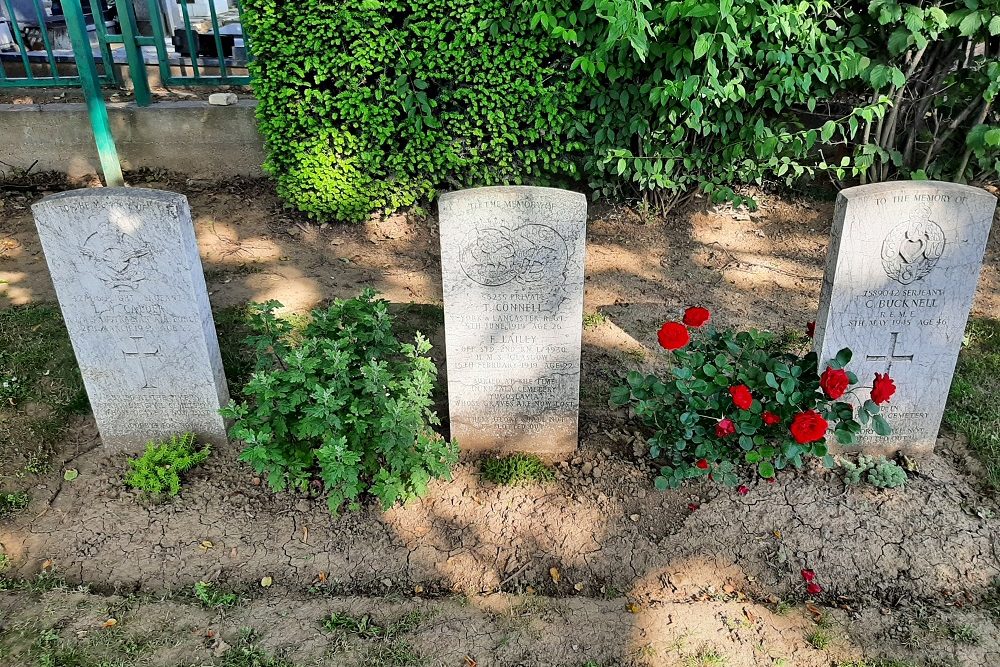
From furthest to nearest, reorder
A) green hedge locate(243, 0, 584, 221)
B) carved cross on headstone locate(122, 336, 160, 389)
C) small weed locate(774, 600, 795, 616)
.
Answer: green hedge locate(243, 0, 584, 221) < carved cross on headstone locate(122, 336, 160, 389) < small weed locate(774, 600, 795, 616)

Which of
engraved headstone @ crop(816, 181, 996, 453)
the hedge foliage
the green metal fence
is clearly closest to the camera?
engraved headstone @ crop(816, 181, 996, 453)

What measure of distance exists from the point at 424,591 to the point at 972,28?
17.1ft

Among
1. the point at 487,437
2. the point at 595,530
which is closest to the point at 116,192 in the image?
the point at 487,437

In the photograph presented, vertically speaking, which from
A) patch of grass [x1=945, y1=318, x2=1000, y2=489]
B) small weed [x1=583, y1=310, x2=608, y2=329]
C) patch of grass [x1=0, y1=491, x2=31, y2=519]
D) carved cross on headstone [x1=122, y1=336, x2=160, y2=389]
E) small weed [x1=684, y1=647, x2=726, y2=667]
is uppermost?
carved cross on headstone [x1=122, y1=336, x2=160, y2=389]

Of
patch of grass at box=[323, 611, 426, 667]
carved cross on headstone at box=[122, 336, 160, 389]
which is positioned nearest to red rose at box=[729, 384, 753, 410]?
patch of grass at box=[323, 611, 426, 667]

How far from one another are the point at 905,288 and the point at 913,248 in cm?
22

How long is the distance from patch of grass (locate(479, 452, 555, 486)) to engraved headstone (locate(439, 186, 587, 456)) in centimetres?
11

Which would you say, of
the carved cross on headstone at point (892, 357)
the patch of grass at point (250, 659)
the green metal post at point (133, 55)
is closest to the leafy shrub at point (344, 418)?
the patch of grass at point (250, 659)

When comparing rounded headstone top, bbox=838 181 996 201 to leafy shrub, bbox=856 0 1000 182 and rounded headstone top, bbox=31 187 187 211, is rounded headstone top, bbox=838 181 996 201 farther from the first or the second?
rounded headstone top, bbox=31 187 187 211

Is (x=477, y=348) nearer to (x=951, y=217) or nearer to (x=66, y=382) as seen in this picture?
(x=951, y=217)

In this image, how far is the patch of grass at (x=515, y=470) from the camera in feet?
13.5

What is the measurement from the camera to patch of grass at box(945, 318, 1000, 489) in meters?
4.21

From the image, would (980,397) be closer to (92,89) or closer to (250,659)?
(250,659)

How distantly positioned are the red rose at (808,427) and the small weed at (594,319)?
2.04 m
